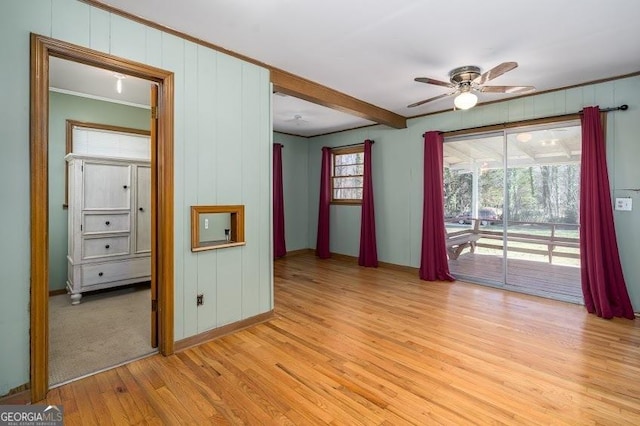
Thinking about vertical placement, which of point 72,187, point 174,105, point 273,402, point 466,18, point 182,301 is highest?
point 466,18

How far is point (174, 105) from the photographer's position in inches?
98.7

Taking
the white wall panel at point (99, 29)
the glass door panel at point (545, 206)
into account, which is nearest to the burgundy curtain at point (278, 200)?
the glass door panel at point (545, 206)

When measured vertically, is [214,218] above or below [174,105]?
below

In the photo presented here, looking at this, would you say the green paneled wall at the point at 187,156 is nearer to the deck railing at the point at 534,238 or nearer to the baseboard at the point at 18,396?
the baseboard at the point at 18,396

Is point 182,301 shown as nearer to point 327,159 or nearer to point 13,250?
point 13,250

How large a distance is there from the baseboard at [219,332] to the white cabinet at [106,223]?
1.98 meters

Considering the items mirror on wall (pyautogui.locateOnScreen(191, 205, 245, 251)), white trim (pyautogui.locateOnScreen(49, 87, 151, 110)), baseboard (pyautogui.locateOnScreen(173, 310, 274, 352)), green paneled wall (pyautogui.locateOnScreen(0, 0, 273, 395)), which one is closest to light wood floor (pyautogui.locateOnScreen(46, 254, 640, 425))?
baseboard (pyautogui.locateOnScreen(173, 310, 274, 352))

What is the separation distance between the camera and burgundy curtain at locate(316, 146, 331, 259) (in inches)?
257

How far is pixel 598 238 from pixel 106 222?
5.65 meters

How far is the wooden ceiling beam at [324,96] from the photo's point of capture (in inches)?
132

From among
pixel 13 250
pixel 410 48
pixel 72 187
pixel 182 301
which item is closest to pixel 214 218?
pixel 182 301

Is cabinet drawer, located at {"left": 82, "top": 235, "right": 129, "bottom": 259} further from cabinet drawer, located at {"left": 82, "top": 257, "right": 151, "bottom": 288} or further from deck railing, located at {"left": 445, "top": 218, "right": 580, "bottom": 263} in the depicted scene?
deck railing, located at {"left": 445, "top": 218, "right": 580, "bottom": 263}

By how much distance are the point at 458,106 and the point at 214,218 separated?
8.54 feet

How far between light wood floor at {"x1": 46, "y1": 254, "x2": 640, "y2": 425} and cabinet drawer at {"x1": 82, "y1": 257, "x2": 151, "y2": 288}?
6.44 feet
